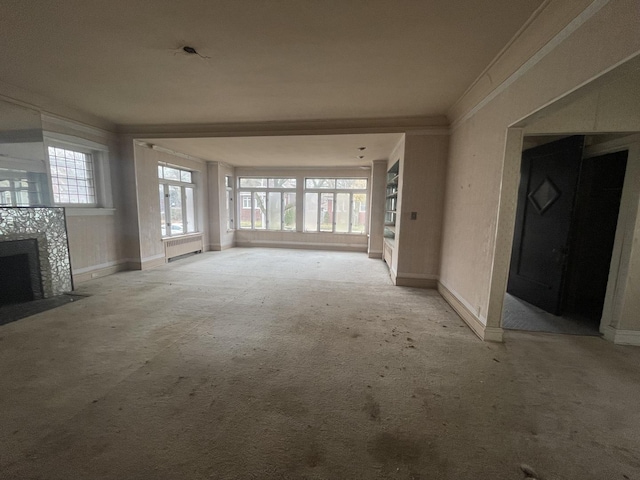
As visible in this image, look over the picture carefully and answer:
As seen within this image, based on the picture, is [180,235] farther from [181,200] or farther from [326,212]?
[326,212]

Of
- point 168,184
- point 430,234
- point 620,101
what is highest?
point 620,101

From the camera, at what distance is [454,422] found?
1720 millimetres

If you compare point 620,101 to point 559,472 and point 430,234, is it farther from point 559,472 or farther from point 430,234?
point 559,472

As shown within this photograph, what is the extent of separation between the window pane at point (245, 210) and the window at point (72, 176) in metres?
4.48

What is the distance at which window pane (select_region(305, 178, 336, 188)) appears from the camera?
8.66 meters

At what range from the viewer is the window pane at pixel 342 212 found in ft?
28.4

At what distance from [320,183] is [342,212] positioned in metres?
1.23

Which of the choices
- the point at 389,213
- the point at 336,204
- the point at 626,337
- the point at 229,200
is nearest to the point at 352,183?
the point at 336,204

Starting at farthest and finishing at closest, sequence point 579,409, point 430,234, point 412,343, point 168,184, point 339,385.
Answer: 1. point 168,184
2. point 430,234
3. point 412,343
4. point 339,385
5. point 579,409

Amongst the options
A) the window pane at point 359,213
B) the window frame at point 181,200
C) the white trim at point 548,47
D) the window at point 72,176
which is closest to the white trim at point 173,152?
the window frame at point 181,200

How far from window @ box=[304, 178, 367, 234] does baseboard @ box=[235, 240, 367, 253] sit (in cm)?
49

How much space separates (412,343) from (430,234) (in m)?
2.44

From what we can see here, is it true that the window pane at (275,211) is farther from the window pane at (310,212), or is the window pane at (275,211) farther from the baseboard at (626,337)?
the baseboard at (626,337)

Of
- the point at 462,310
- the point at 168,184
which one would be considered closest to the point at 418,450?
the point at 462,310
